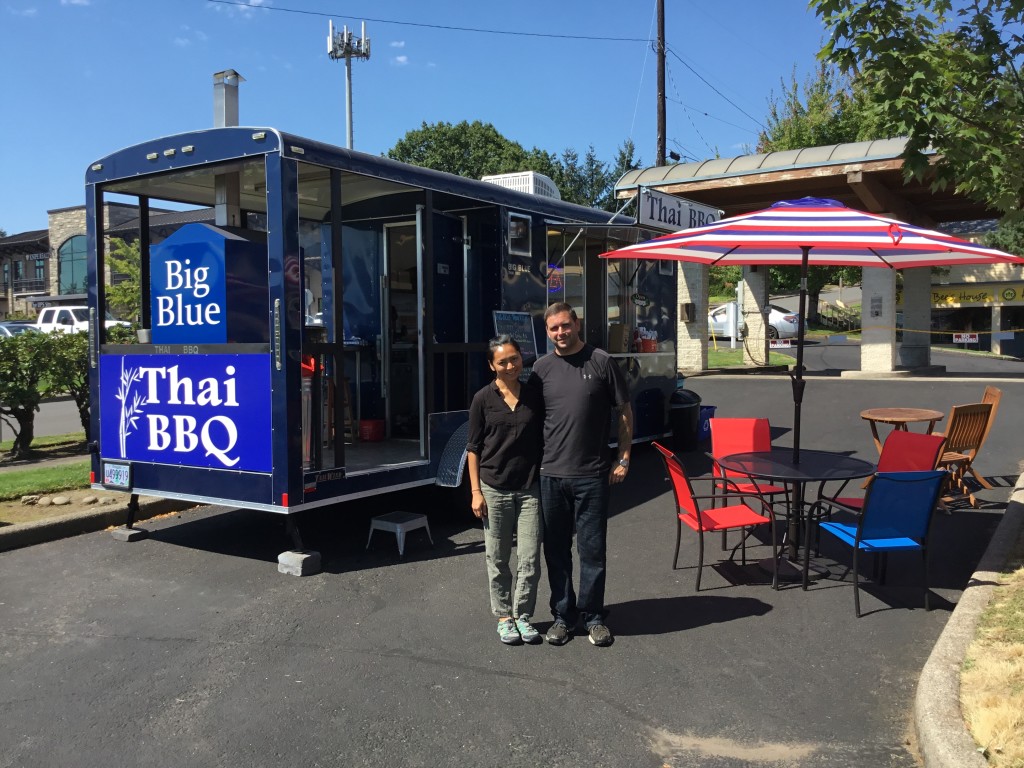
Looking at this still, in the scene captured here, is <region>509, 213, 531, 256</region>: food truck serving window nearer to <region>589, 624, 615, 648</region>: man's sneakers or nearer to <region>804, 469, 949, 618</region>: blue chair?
<region>804, 469, 949, 618</region>: blue chair

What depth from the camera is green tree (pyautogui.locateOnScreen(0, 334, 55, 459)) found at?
368 inches

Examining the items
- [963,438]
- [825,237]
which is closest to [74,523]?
[825,237]

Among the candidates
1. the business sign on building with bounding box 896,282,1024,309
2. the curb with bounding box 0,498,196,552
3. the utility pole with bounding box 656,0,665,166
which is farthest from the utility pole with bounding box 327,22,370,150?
the business sign on building with bounding box 896,282,1024,309

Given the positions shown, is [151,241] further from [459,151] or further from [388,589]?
[459,151]

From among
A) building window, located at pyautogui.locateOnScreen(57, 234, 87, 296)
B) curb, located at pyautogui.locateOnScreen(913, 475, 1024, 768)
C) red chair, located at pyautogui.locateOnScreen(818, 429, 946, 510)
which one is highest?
building window, located at pyautogui.locateOnScreen(57, 234, 87, 296)

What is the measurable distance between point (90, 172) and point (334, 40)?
60.9 ft

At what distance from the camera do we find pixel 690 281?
64.7 feet

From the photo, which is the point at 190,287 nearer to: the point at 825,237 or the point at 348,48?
the point at 825,237

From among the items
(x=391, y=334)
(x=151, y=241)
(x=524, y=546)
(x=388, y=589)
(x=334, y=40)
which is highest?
(x=334, y=40)

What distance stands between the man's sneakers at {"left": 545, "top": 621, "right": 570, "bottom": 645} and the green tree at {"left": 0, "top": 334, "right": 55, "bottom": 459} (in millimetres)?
7557

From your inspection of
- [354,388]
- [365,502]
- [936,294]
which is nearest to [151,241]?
[354,388]

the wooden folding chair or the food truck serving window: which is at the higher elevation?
the food truck serving window

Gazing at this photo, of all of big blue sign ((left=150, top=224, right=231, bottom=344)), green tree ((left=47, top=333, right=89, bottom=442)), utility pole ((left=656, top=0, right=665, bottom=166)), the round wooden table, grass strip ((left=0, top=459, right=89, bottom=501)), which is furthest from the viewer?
utility pole ((left=656, top=0, right=665, bottom=166))

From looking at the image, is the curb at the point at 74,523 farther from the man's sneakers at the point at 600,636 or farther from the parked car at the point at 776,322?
A: the parked car at the point at 776,322
